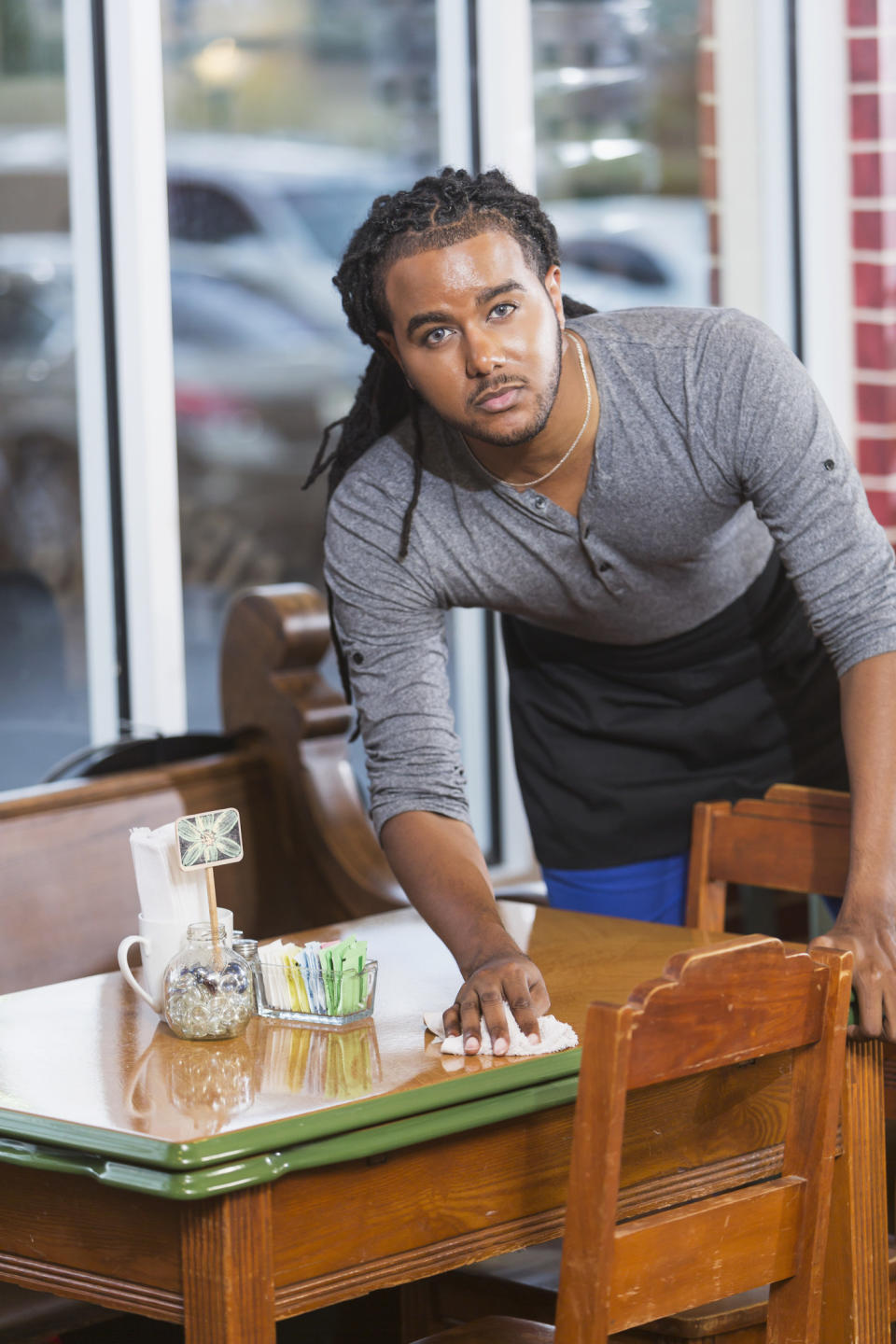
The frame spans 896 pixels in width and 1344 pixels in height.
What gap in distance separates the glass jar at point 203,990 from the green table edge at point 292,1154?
8.7 inches

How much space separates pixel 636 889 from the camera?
2.44 m

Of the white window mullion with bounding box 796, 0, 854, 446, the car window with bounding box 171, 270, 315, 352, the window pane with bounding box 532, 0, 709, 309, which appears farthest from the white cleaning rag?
the white window mullion with bounding box 796, 0, 854, 446

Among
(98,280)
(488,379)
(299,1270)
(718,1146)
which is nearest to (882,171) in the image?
(98,280)

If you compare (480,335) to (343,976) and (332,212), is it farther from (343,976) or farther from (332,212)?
(332,212)

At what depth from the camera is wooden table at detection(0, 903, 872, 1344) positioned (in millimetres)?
1334

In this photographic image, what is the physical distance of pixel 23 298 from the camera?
306 centimetres

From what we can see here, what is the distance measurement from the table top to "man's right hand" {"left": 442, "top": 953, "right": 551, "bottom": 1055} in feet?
0.10

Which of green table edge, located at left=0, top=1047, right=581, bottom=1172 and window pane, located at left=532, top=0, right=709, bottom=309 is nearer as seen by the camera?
green table edge, located at left=0, top=1047, right=581, bottom=1172

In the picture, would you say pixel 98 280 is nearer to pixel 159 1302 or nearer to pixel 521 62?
pixel 521 62

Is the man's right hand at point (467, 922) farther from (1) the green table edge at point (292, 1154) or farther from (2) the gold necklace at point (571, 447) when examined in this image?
(2) the gold necklace at point (571, 447)

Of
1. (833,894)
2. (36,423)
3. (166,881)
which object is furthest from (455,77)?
(166,881)

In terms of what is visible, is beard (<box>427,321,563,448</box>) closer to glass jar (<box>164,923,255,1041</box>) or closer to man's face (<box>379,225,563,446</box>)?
man's face (<box>379,225,563,446</box>)

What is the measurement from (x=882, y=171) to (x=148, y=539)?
6.79 ft

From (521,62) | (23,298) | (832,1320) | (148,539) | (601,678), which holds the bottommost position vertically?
(832,1320)
